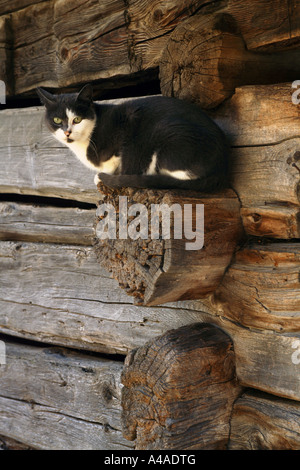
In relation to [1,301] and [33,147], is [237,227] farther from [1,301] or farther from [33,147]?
[1,301]

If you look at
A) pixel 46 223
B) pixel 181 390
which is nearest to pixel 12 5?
pixel 46 223

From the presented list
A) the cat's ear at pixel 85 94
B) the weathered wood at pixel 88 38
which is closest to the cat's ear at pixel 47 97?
the cat's ear at pixel 85 94

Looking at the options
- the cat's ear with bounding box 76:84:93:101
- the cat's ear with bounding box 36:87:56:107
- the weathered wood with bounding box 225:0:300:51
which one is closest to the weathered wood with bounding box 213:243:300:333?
the weathered wood with bounding box 225:0:300:51

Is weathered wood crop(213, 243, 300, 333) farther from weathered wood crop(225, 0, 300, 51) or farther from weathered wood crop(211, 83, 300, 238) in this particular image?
weathered wood crop(225, 0, 300, 51)

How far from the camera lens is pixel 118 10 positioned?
2436 millimetres

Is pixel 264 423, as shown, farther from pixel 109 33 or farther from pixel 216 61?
pixel 109 33

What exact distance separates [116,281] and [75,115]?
2.63 feet

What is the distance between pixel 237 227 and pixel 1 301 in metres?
1.64

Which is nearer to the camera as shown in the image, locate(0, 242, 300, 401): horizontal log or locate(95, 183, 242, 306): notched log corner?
locate(95, 183, 242, 306): notched log corner

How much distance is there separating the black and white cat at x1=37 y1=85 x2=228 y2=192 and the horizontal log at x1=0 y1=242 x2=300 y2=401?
58cm

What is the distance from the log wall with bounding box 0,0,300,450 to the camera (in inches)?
77.0

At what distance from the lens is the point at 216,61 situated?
201 centimetres

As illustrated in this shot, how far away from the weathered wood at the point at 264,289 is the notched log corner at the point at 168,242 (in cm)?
7
